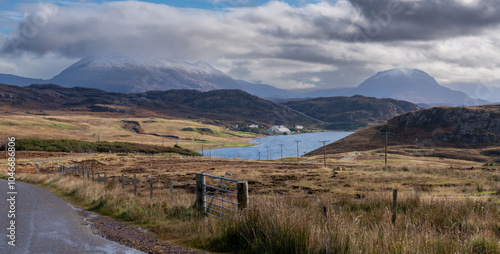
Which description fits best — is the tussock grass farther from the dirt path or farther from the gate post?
the dirt path

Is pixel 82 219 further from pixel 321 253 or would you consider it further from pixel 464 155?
pixel 464 155

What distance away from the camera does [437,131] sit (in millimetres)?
174500

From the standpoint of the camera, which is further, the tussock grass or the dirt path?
the dirt path

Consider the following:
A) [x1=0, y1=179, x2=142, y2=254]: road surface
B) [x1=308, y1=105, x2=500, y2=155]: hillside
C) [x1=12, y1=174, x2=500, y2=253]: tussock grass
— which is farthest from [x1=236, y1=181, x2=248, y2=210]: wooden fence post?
[x1=308, y1=105, x2=500, y2=155]: hillside

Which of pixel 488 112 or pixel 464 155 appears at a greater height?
pixel 488 112

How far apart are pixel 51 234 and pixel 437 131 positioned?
188372 millimetres

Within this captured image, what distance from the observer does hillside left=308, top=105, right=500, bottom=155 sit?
527 ft

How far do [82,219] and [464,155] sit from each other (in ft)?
478

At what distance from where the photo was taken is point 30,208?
15.4 metres

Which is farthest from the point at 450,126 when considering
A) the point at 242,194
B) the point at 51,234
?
the point at 51,234

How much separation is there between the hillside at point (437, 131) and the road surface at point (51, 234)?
488 feet

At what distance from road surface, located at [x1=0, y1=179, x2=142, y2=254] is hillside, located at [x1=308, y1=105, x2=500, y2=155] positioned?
149 m

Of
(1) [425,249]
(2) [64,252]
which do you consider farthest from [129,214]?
(1) [425,249]

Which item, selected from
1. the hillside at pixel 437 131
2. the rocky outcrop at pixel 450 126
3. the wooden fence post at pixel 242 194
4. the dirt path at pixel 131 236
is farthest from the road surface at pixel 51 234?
the rocky outcrop at pixel 450 126
